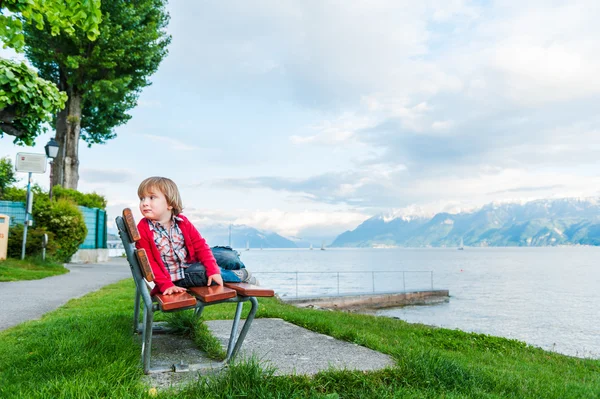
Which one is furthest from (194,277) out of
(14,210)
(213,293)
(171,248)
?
(14,210)

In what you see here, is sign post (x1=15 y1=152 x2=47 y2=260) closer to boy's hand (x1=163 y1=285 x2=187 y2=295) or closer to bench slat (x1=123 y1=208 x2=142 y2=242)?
bench slat (x1=123 y1=208 x2=142 y2=242)

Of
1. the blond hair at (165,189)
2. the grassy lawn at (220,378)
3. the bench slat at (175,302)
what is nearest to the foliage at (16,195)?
the grassy lawn at (220,378)

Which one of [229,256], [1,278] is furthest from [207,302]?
[1,278]

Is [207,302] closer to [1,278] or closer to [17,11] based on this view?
[17,11]

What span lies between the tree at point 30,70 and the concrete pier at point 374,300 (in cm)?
1480

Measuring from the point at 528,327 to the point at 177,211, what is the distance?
914 inches

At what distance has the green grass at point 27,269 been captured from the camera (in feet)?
41.5

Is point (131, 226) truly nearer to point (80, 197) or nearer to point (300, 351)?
point (300, 351)

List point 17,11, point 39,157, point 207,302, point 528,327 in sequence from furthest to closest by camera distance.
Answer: point 528,327 → point 39,157 → point 17,11 → point 207,302

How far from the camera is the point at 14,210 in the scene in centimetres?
1839

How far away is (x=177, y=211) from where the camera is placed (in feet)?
13.4

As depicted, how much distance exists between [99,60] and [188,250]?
2075cm

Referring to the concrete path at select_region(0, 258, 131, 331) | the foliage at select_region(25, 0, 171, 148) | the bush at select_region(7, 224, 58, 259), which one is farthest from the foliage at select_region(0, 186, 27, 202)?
the concrete path at select_region(0, 258, 131, 331)

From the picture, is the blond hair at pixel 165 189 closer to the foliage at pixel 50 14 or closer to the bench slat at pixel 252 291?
the bench slat at pixel 252 291
